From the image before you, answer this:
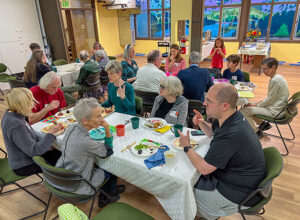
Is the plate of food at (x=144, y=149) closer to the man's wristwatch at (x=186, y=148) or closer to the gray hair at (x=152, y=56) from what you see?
the man's wristwatch at (x=186, y=148)

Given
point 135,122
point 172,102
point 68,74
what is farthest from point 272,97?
point 68,74

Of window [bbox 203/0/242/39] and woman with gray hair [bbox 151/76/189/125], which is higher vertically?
window [bbox 203/0/242/39]

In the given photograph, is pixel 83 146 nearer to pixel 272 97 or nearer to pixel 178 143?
pixel 178 143

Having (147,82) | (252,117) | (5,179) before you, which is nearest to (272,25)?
(252,117)

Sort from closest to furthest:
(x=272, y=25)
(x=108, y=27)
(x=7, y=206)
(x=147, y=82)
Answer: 1. (x=7, y=206)
2. (x=147, y=82)
3. (x=272, y=25)
4. (x=108, y=27)

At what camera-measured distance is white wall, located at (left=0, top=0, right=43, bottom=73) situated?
629 cm

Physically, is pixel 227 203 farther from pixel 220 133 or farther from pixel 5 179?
pixel 5 179

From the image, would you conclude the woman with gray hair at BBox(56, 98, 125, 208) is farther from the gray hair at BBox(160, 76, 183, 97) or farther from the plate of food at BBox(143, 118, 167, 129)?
the gray hair at BBox(160, 76, 183, 97)

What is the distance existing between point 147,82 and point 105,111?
3.28ft

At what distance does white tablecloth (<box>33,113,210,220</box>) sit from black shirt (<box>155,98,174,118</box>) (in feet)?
2.02

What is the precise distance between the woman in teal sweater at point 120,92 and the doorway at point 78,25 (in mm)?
5328

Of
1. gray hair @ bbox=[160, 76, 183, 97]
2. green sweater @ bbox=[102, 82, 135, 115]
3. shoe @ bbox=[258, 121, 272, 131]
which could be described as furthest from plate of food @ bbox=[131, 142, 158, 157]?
shoe @ bbox=[258, 121, 272, 131]

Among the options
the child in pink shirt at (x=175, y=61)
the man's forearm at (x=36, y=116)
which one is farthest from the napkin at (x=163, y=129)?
the child in pink shirt at (x=175, y=61)

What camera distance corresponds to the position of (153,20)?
10859mm
